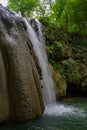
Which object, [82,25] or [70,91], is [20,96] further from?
[82,25]

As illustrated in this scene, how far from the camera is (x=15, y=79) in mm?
11312

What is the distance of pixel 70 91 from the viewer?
846 inches

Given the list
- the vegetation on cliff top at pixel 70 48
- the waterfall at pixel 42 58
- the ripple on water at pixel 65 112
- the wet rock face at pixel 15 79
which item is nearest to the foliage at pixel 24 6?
the vegetation on cliff top at pixel 70 48

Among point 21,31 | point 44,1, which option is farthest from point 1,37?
point 44,1

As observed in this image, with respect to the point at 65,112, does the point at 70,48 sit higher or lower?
higher

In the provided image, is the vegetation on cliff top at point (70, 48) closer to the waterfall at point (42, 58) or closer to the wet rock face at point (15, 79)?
the waterfall at point (42, 58)

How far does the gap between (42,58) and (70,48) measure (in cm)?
587

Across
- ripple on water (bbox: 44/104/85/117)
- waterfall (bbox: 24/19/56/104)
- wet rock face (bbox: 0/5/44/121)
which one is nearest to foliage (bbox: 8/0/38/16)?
waterfall (bbox: 24/19/56/104)

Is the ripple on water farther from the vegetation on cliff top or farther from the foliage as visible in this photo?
the foliage

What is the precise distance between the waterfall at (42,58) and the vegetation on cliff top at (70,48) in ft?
3.94

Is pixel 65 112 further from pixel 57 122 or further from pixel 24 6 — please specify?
pixel 24 6

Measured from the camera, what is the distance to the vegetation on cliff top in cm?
2083

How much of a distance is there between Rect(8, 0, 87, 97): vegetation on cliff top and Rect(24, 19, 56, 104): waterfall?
1.20 metres

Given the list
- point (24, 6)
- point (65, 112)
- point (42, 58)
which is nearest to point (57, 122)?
point (65, 112)
